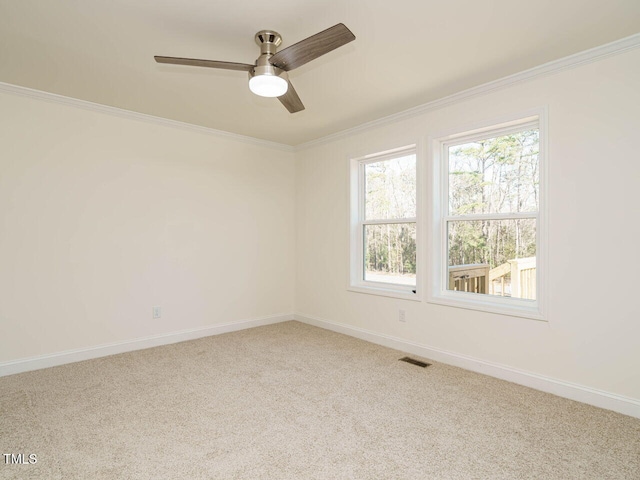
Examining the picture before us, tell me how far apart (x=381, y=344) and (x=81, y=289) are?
3107 millimetres

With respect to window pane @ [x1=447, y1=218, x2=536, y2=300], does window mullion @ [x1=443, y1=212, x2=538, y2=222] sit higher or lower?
higher

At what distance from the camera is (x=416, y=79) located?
2.89 meters

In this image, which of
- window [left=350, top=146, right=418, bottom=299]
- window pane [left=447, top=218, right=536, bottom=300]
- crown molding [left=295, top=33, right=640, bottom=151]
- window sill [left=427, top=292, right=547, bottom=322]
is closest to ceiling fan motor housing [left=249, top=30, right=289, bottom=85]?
crown molding [left=295, top=33, right=640, bottom=151]

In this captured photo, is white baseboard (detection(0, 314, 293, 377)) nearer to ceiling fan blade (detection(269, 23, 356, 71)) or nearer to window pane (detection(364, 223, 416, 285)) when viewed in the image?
window pane (detection(364, 223, 416, 285))

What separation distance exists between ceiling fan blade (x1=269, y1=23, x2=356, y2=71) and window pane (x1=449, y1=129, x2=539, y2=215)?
6.47 feet

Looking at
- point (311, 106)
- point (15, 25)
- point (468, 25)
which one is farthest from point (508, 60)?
point (15, 25)

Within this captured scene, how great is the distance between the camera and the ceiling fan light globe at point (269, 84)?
2.01 meters

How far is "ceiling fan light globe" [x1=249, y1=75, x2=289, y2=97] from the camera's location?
79.3 inches

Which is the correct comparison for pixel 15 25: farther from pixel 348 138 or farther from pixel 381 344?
pixel 381 344

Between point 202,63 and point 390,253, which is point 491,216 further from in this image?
point 202,63

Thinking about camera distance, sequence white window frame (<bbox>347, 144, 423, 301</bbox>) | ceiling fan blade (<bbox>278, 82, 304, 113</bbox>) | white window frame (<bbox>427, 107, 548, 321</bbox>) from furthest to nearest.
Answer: white window frame (<bbox>347, 144, 423, 301</bbox>), white window frame (<bbox>427, 107, 548, 321</bbox>), ceiling fan blade (<bbox>278, 82, 304, 113</bbox>)

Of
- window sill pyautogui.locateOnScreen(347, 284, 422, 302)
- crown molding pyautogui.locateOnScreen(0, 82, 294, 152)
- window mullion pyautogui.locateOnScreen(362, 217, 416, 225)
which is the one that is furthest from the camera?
window mullion pyautogui.locateOnScreen(362, 217, 416, 225)

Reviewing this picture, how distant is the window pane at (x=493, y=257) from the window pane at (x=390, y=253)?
443mm

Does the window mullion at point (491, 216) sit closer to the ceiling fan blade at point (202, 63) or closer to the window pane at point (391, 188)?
the window pane at point (391, 188)
